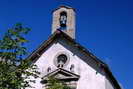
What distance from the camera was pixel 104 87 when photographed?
Answer: 2914 centimetres

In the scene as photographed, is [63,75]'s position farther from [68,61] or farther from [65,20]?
[65,20]

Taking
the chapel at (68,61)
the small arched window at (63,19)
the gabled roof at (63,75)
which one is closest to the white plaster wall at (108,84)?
the chapel at (68,61)

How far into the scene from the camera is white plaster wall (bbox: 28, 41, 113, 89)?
96.9 ft

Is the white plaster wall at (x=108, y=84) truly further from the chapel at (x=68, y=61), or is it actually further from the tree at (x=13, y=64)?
the tree at (x=13, y=64)

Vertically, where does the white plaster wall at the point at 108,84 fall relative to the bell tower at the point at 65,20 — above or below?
below

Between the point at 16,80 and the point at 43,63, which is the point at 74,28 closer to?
the point at 43,63

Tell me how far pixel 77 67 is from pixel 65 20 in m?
5.07

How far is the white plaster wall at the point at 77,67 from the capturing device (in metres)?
29.5

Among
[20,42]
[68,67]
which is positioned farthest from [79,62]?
[20,42]

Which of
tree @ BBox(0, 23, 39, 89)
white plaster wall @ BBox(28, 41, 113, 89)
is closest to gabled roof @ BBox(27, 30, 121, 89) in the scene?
white plaster wall @ BBox(28, 41, 113, 89)

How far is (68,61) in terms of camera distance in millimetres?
30859

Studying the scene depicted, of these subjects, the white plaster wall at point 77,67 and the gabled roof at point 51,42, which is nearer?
the white plaster wall at point 77,67

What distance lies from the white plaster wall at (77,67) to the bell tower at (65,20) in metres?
1.64

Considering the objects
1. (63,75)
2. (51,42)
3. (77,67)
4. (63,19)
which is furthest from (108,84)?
(63,19)
